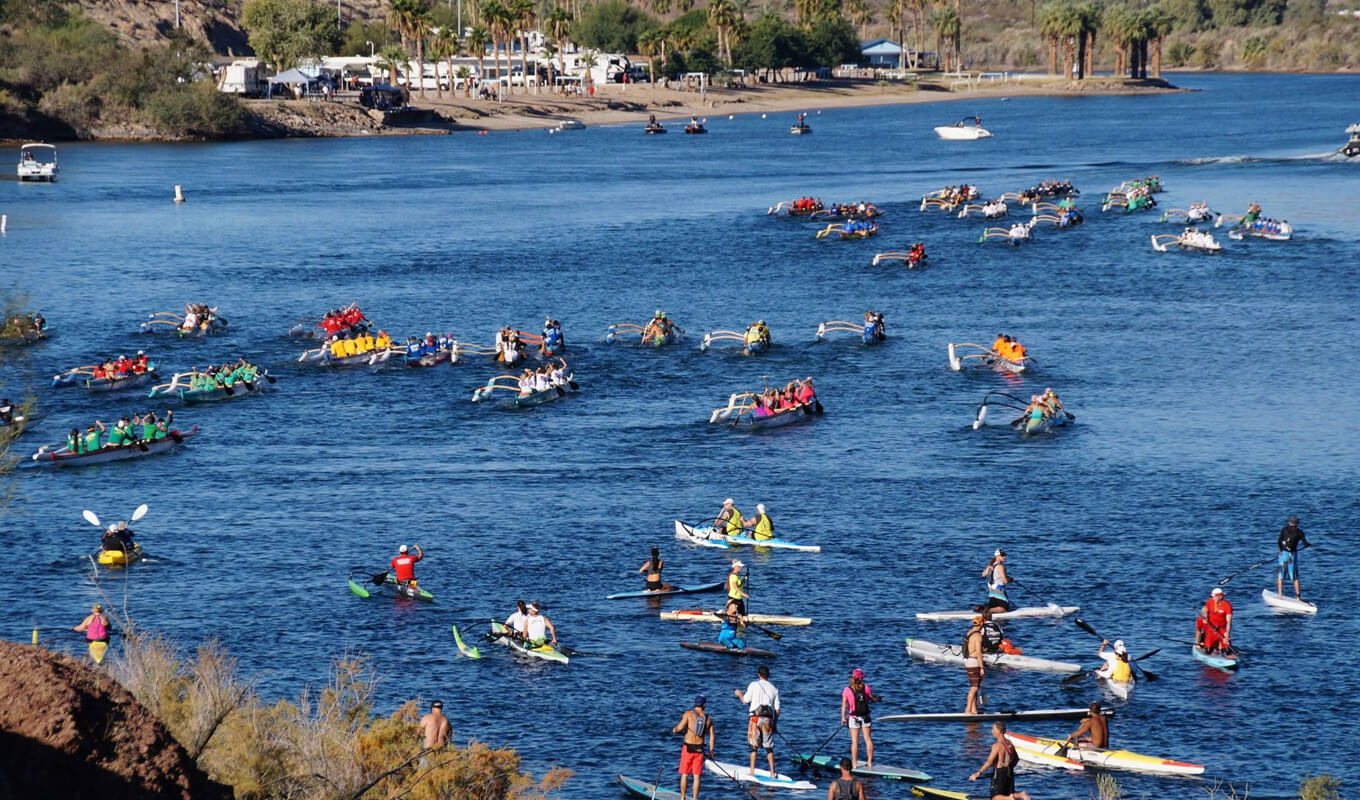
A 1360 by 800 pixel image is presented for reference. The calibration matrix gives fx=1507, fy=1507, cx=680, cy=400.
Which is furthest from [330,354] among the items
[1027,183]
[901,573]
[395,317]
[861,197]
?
[1027,183]

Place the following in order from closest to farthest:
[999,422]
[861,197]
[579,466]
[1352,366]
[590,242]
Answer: [579,466]
[999,422]
[1352,366]
[590,242]
[861,197]

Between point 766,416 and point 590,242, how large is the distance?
59590mm

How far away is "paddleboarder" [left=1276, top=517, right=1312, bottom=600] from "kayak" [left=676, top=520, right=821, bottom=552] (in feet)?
46.3

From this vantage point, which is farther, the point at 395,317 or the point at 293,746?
the point at 395,317

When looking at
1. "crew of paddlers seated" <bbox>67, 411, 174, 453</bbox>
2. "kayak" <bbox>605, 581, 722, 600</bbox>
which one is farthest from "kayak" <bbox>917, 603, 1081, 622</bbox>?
"crew of paddlers seated" <bbox>67, 411, 174, 453</bbox>

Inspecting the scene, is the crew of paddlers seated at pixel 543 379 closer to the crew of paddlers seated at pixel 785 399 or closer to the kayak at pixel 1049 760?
the crew of paddlers seated at pixel 785 399

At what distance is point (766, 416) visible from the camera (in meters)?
65.1

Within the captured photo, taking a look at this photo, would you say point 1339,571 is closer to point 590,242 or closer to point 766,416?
point 766,416

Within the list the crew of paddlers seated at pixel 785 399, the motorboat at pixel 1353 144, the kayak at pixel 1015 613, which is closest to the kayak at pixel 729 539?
the kayak at pixel 1015 613

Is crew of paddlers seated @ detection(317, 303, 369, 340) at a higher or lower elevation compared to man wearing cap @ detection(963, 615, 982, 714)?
higher

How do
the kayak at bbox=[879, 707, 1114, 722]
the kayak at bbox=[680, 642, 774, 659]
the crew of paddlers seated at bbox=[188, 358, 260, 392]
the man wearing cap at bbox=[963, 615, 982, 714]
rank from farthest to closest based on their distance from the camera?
the crew of paddlers seated at bbox=[188, 358, 260, 392]
the kayak at bbox=[680, 642, 774, 659]
the man wearing cap at bbox=[963, 615, 982, 714]
the kayak at bbox=[879, 707, 1114, 722]

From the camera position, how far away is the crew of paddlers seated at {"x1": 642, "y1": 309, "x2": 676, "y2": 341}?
266 feet

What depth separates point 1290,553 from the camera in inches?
1735

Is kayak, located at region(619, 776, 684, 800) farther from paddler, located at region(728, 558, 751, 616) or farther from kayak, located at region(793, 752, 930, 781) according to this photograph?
paddler, located at region(728, 558, 751, 616)
